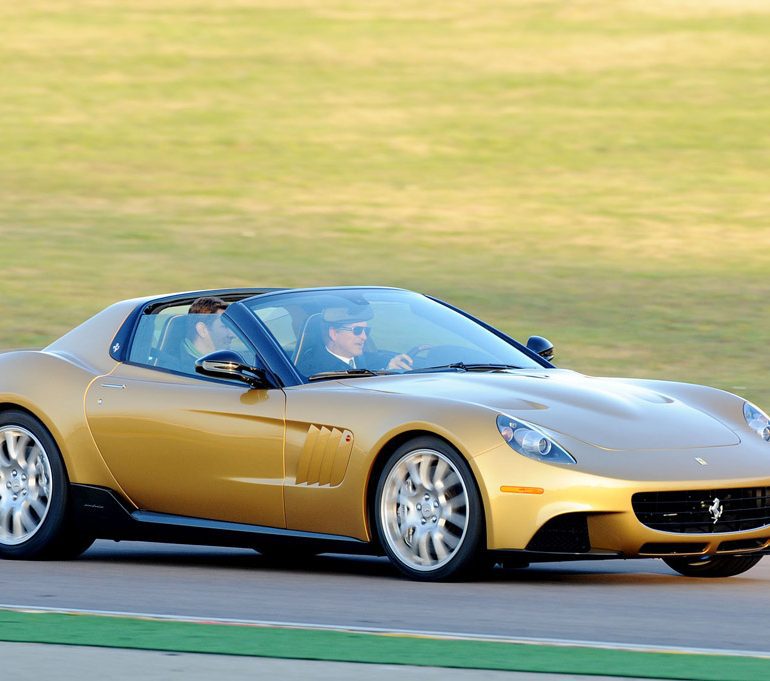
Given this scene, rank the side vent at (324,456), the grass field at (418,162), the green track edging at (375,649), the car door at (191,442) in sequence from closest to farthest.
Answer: the green track edging at (375,649)
the side vent at (324,456)
the car door at (191,442)
the grass field at (418,162)

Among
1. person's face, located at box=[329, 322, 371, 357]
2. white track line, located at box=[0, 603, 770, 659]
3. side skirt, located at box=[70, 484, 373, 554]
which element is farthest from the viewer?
person's face, located at box=[329, 322, 371, 357]

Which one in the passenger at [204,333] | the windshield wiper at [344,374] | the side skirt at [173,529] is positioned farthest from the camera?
the passenger at [204,333]

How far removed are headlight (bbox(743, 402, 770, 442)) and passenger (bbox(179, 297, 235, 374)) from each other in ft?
8.28

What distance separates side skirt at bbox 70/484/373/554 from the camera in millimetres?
8148

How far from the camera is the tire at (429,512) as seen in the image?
7.61m

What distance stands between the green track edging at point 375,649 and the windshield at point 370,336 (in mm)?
2211

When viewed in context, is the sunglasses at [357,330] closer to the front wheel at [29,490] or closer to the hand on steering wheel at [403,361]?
the hand on steering wheel at [403,361]

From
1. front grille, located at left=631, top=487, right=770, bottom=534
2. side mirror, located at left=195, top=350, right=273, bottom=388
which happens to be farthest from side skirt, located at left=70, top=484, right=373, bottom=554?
front grille, located at left=631, top=487, right=770, bottom=534

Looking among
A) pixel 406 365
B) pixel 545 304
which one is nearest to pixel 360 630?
pixel 406 365

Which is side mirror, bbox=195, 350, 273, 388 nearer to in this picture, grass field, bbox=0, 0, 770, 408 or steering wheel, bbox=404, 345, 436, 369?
steering wheel, bbox=404, 345, 436, 369

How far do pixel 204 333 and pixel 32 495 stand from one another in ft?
4.09

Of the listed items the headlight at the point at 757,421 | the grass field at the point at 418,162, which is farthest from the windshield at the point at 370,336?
the grass field at the point at 418,162

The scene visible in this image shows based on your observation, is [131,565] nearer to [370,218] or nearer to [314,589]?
[314,589]

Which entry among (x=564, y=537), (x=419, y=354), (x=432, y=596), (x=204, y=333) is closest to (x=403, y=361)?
(x=419, y=354)
